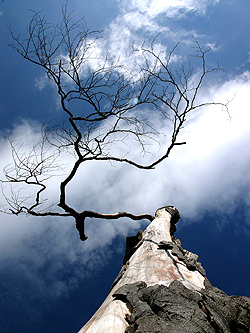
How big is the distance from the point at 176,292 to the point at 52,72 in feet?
11.2

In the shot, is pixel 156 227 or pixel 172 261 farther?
pixel 156 227

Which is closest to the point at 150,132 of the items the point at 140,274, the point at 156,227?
the point at 156,227

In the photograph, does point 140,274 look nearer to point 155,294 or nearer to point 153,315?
point 155,294

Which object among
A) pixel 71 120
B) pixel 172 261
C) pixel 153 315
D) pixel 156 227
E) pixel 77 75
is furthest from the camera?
pixel 156 227

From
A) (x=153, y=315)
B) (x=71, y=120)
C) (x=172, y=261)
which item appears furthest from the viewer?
(x=71, y=120)

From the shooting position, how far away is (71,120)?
317 centimetres

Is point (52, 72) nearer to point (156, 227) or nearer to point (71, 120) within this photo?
point (71, 120)

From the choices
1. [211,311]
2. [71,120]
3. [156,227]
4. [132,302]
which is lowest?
[132,302]

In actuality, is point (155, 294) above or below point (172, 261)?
below

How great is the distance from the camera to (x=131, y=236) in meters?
4.11

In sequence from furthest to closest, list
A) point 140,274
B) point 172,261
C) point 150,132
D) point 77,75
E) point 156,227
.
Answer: point 150,132 < point 156,227 < point 77,75 < point 172,261 < point 140,274

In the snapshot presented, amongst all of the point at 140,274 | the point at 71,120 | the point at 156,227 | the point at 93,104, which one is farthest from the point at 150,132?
the point at 140,274

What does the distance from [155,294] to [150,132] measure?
300cm

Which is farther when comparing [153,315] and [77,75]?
[77,75]
